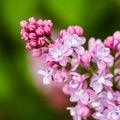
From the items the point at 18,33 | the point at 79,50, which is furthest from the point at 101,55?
the point at 18,33

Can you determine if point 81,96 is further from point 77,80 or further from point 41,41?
point 41,41

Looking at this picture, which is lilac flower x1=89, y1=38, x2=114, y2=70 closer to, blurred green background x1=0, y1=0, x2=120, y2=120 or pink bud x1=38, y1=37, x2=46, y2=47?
pink bud x1=38, y1=37, x2=46, y2=47

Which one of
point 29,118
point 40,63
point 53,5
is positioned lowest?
point 29,118

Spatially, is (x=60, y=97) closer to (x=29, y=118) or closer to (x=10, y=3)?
(x=29, y=118)

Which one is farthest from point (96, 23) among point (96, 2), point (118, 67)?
point (118, 67)

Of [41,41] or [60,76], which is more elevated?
[41,41]

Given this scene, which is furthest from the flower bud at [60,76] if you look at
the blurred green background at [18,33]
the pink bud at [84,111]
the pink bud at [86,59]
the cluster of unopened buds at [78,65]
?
the blurred green background at [18,33]

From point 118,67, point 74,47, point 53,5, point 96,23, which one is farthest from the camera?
point 96,23
